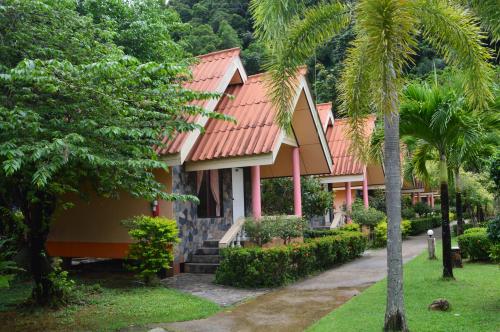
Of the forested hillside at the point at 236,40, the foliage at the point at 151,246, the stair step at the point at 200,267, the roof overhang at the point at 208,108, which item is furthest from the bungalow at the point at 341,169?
the foliage at the point at 151,246

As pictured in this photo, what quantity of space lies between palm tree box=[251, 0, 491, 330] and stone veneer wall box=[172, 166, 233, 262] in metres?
5.71

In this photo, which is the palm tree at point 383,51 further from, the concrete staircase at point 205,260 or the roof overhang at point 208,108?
the concrete staircase at point 205,260

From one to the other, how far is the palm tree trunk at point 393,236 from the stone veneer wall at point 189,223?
6.88 metres

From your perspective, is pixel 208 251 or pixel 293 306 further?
pixel 208 251

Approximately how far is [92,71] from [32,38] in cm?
196

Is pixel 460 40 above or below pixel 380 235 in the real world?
above

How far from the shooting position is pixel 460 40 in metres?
7.22

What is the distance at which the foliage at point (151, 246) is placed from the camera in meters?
10.5

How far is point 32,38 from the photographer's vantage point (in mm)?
7574

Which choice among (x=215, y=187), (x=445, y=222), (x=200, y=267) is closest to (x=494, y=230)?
(x=445, y=222)

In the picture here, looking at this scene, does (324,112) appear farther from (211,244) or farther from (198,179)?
(211,244)

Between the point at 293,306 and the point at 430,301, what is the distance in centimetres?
237

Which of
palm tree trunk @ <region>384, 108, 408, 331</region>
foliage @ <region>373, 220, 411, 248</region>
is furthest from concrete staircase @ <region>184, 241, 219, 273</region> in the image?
foliage @ <region>373, 220, 411, 248</region>

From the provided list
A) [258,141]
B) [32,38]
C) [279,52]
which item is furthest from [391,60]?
[258,141]
